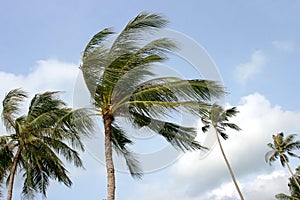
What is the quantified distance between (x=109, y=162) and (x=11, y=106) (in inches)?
319

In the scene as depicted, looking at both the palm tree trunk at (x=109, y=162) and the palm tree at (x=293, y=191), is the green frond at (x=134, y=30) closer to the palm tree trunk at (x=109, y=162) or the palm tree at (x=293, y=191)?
the palm tree trunk at (x=109, y=162)

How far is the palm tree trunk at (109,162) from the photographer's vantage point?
10135mm

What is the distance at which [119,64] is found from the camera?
11.0m

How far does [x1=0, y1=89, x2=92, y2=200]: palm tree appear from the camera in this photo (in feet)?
50.6

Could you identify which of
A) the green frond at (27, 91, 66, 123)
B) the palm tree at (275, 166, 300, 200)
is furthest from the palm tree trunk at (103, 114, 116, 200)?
the palm tree at (275, 166, 300, 200)

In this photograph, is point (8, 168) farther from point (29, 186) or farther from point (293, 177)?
point (293, 177)

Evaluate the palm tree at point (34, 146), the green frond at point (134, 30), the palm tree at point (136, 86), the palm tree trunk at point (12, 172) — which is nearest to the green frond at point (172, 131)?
the palm tree at point (136, 86)

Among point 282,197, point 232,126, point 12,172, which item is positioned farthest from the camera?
point 282,197

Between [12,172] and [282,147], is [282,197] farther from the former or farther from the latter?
[12,172]

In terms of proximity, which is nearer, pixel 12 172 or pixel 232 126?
pixel 12 172

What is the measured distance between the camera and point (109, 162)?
10.6 metres

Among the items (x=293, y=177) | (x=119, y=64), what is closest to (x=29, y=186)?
(x=119, y=64)

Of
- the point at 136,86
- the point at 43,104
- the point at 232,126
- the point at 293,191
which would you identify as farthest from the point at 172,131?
the point at 293,191

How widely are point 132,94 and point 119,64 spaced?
3.50ft
